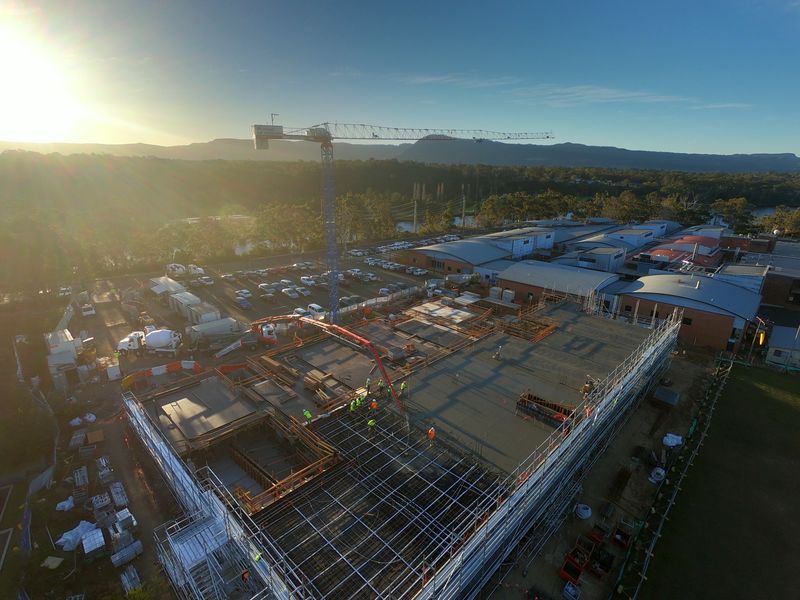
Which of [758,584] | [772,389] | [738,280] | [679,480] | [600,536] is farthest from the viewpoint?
[738,280]

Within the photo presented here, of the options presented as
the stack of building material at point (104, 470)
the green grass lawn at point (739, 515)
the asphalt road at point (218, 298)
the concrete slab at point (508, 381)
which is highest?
the concrete slab at point (508, 381)

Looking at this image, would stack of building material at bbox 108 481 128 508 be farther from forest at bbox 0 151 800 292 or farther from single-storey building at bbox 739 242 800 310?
single-storey building at bbox 739 242 800 310

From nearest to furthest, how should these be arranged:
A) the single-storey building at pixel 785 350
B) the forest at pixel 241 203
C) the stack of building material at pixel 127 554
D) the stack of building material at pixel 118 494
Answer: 1. the stack of building material at pixel 127 554
2. the stack of building material at pixel 118 494
3. the single-storey building at pixel 785 350
4. the forest at pixel 241 203

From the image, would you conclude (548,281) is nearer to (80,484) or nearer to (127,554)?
(127,554)

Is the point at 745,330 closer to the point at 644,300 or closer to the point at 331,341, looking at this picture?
the point at 644,300

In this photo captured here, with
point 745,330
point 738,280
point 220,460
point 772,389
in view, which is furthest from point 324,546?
point 738,280

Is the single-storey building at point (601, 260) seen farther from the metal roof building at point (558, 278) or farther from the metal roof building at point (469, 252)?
the metal roof building at point (469, 252)

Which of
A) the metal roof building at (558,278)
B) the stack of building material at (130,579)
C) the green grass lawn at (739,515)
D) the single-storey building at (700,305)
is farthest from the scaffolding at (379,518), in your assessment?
the metal roof building at (558,278)
